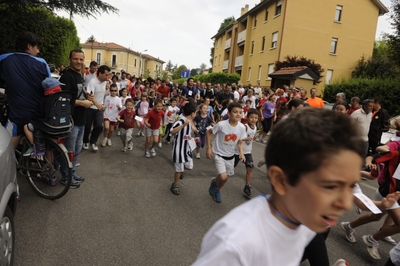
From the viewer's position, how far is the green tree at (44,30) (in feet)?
45.0

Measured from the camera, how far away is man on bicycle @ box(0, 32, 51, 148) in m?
3.89

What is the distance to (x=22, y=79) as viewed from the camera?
3.92 metres

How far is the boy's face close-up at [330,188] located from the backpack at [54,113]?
12.0 ft

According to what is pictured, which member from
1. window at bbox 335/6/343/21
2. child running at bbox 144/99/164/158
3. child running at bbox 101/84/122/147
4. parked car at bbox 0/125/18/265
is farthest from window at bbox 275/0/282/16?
parked car at bbox 0/125/18/265

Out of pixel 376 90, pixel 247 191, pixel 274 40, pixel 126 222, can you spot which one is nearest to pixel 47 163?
pixel 126 222

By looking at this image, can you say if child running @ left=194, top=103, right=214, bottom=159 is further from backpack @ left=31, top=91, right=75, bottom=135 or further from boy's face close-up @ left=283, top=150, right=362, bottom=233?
boy's face close-up @ left=283, top=150, right=362, bottom=233

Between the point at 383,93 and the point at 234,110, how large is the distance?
53.9 feet

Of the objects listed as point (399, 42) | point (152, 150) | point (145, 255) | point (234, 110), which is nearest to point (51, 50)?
point (152, 150)

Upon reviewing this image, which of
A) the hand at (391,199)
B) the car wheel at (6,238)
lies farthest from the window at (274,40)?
the car wheel at (6,238)

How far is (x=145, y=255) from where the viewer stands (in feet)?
10.2

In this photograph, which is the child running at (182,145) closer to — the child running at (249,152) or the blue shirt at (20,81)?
the child running at (249,152)

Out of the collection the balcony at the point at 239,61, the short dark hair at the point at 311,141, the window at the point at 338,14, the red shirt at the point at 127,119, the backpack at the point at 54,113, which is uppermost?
the window at the point at 338,14

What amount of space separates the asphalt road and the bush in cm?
1507

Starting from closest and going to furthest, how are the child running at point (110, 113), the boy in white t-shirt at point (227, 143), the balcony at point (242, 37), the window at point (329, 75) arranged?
the boy in white t-shirt at point (227, 143) < the child running at point (110, 113) < the window at point (329, 75) < the balcony at point (242, 37)
